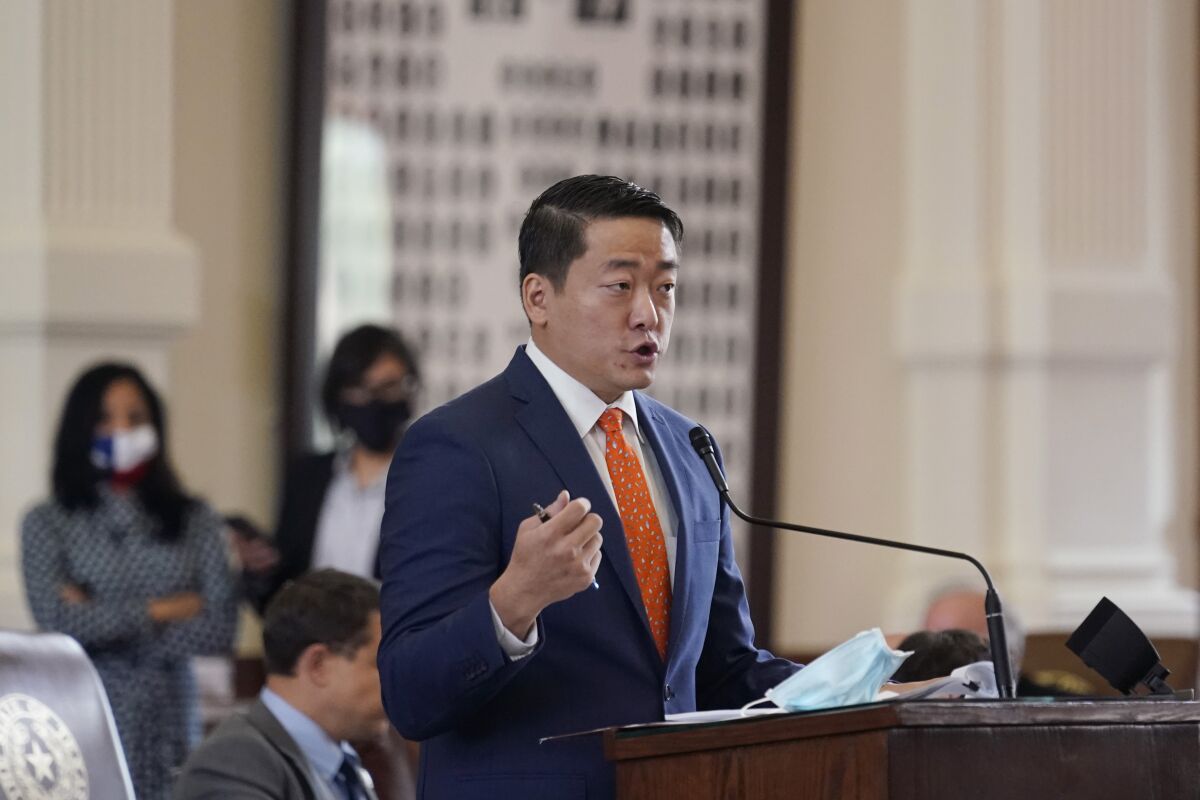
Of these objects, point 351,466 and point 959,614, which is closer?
point 959,614

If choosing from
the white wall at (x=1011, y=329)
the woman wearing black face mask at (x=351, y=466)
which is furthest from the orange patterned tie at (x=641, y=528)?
the white wall at (x=1011, y=329)

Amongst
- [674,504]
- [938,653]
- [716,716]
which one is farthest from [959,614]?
[716,716]

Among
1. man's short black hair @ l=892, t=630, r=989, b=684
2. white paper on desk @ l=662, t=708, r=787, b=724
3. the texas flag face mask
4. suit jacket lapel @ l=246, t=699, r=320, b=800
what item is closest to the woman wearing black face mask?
the texas flag face mask

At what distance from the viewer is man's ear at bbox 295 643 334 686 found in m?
3.51

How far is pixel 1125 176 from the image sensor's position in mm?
5891

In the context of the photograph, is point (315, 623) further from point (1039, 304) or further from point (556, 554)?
point (1039, 304)

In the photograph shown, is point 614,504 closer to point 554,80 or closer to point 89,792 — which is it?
point 89,792

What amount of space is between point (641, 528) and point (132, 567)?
2.26 meters

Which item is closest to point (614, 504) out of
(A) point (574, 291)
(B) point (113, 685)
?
(A) point (574, 291)

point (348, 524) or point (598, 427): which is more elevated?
point (598, 427)

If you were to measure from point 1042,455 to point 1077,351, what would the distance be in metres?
0.31

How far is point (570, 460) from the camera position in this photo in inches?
98.3

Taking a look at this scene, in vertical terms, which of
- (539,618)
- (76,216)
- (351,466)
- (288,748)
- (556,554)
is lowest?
(288,748)

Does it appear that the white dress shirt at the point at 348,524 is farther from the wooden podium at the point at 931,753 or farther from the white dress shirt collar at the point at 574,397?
the wooden podium at the point at 931,753
